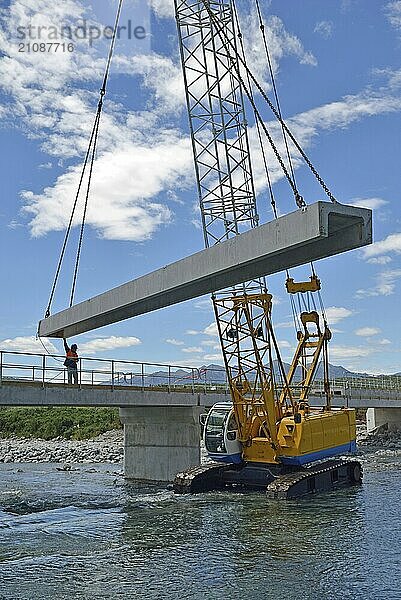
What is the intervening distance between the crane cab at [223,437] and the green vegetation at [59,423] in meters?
27.5

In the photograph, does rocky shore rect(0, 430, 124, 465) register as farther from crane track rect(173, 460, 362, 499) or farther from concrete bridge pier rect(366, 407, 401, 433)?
concrete bridge pier rect(366, 407, 401, 433)

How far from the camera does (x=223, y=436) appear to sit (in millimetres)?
26266

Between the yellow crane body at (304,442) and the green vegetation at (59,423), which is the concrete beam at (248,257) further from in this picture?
the green vegetation at (59,423)

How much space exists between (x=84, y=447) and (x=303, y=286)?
23298mm

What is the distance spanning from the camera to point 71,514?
73.6 ft

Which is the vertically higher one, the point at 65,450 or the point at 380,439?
the point at 380,439

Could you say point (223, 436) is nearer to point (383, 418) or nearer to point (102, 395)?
point (102, 395)

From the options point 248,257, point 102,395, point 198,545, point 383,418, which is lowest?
point 198,545

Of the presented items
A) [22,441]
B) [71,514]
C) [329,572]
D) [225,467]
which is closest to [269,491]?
[225,467]

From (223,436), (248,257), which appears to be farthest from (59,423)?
(248,257)

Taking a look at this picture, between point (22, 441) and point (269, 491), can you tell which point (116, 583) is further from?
point (22, 441)

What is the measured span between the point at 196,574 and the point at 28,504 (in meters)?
12.2

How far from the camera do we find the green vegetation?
54031mm

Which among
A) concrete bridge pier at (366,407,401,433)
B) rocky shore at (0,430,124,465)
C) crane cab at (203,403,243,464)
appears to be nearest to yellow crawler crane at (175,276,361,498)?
crane cab at (203,403,243,464)
